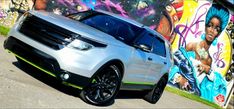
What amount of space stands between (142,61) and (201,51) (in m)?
8.91

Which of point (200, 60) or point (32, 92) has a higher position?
point (200, 60)

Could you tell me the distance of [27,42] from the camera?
7953 millimetres

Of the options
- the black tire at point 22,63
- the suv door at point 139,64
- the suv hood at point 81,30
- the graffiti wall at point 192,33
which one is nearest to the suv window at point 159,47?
the suv door at point 139,64

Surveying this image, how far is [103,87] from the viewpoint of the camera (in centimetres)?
806

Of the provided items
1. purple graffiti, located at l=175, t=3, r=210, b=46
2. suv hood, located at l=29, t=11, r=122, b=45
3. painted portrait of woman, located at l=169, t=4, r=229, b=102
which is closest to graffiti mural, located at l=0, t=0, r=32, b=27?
purple graffiti, located at l=175, t=3, r=210, b=46

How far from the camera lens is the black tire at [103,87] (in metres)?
7.94

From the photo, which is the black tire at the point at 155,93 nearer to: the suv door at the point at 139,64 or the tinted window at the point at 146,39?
the suv door at the point at 139,64

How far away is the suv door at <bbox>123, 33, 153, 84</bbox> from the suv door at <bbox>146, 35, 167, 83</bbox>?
11.8 inches

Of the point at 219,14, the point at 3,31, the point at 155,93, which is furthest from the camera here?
the point at 219,14

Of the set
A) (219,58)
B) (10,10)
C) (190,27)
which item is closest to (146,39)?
(190,27)

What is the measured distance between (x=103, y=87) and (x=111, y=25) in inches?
65.6

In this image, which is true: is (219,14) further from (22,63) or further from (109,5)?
(22,63)

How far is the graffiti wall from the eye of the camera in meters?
16.8

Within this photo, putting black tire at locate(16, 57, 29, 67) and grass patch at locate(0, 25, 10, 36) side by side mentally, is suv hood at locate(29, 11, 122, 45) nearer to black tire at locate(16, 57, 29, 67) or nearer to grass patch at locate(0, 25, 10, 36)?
black tire at locate(16, 57, 29, 67)
